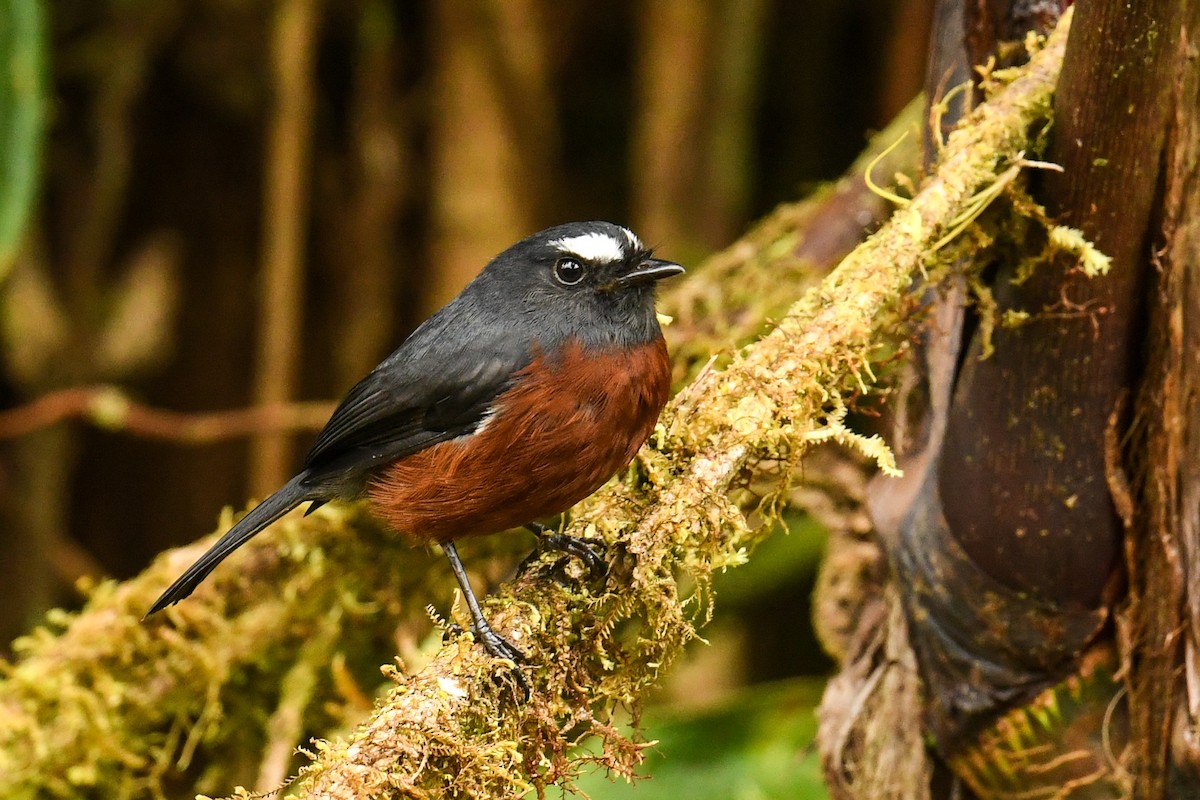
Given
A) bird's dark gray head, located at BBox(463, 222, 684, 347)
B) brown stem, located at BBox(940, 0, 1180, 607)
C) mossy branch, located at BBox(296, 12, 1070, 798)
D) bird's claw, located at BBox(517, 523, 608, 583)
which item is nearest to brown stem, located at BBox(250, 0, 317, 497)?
bird's dark gray head, located at BBox(463, 222, 684, 347)

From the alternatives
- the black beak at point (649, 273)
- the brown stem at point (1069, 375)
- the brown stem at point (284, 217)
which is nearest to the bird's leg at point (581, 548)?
the black beak at point (649, 273)

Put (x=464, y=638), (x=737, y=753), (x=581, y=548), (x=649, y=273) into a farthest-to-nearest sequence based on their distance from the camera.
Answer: (x=737, y=753) < (x=649, y=273) < (x=581, y=548) < (x=464, y=638)

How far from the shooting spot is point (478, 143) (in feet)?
17.0

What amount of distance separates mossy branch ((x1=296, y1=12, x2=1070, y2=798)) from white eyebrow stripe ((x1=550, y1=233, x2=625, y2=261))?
42cm

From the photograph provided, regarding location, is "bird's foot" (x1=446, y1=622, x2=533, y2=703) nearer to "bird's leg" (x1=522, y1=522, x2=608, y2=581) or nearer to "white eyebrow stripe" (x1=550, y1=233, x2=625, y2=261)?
"bird's leg" (x1=522, y1=522, x2=608, y2=581)

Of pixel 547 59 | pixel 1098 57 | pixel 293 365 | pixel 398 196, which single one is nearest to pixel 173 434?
pixel 293 365

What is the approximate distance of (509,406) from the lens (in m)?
2.44

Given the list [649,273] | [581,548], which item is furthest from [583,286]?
[581,548]

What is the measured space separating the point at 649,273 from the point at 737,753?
1.43 metres

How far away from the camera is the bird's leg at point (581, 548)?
2170 millimetres

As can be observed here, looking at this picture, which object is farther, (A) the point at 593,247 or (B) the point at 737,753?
(B) the point at 737,753

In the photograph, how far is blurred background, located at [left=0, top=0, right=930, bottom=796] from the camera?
5098 millimetres

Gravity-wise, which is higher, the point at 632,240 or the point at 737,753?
the point at 632,240

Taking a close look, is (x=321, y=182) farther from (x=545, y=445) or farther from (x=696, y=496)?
(x=696, y=496)
